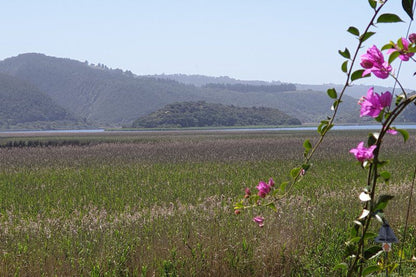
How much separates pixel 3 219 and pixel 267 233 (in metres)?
7.25

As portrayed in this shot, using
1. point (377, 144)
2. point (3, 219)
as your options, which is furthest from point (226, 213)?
point (377, 144)

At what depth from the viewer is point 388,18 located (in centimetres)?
204

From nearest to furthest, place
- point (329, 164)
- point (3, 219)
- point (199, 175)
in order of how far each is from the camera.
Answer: point (3, 219), point (199, 175), point (329, 164)

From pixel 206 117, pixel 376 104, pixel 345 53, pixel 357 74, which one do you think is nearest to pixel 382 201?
pixel 376 104

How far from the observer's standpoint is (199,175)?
19.9 metres

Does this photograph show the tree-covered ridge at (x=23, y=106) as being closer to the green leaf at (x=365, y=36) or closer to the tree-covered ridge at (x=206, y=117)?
the tree-covered ridge at (x=206, y=117)

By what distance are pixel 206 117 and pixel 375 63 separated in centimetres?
12993

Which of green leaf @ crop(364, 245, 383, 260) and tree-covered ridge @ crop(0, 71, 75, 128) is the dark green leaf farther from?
tree-covered ridge @ crop(0, 71, 75, 128)

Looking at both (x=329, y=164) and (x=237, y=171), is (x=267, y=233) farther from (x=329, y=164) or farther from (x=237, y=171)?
(x=329, y=164)

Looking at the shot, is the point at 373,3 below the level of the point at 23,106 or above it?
below

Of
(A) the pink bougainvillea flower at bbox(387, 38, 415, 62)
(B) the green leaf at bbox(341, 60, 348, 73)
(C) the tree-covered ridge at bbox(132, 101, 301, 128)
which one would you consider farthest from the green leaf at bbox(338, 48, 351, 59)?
(C) the tree-covered ridge at bbox(132, 101, 301, 128)

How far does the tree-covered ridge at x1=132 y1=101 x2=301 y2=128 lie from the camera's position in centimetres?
12438

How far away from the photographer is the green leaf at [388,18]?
1.98 m

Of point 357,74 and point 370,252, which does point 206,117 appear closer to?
point 370,252
